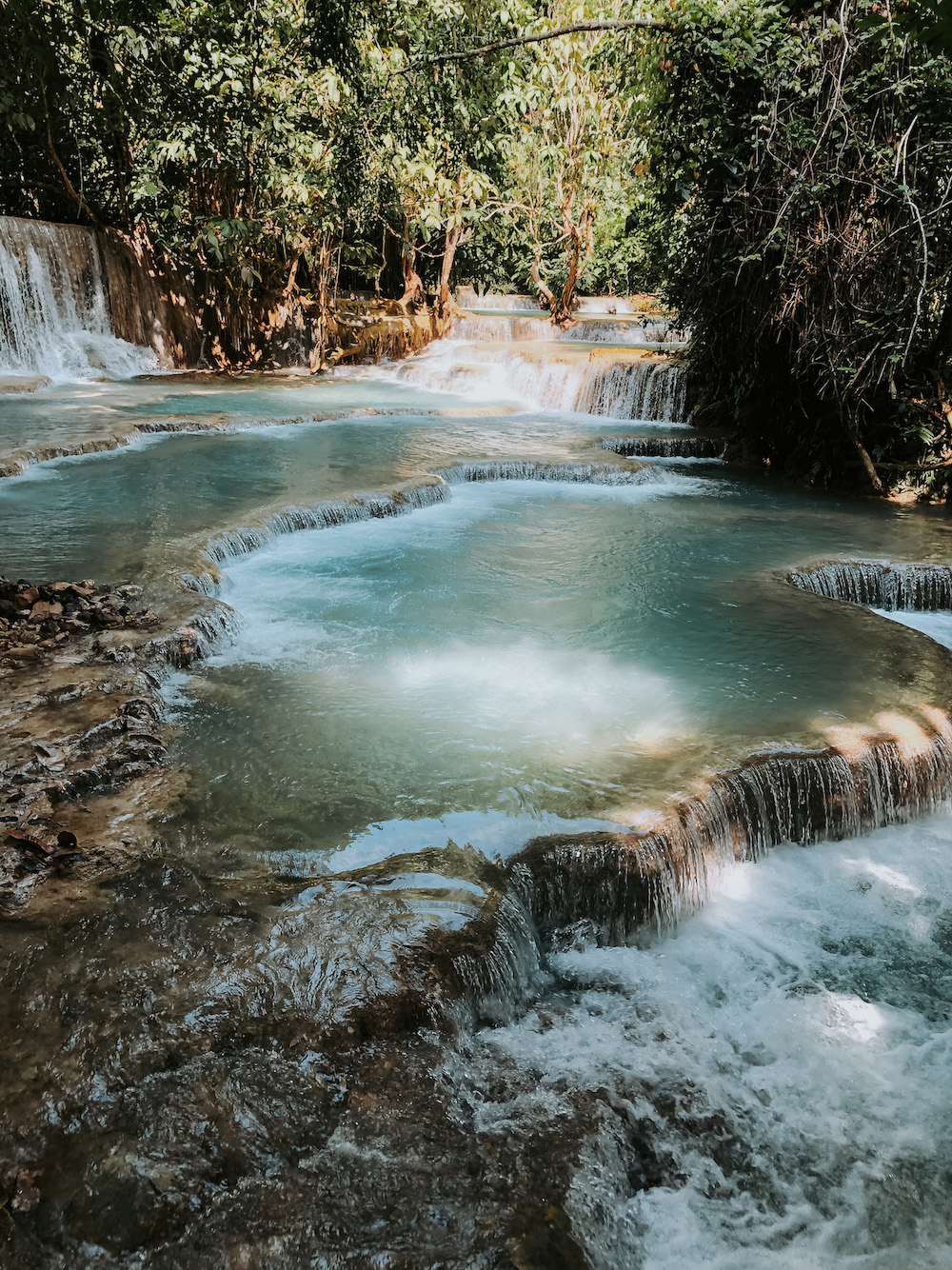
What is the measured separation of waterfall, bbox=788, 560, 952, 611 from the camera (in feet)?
21.1

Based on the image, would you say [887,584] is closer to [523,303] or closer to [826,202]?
[826,202]

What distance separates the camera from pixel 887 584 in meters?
6.50

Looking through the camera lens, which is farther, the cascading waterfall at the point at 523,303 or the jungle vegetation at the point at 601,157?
the cascading waterfall at the point at 523,303

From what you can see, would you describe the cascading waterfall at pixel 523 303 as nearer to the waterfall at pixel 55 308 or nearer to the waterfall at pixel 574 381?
the waterfall at pixel 574 381

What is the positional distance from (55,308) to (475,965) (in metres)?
15.0

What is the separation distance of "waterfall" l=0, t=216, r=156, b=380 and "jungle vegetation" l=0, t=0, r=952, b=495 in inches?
45.1

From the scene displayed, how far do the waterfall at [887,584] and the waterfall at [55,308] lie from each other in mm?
12762

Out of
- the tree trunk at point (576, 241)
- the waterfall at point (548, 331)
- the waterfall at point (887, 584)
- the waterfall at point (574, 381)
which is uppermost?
the tree trunk at point (576, 241)

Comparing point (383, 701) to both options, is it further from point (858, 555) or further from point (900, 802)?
point (858, 555)

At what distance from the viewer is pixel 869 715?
168 inches

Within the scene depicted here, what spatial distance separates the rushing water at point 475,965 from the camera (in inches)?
79.6

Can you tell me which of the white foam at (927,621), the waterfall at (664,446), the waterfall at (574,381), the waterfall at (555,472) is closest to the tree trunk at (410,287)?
the waterfall at (574,381)

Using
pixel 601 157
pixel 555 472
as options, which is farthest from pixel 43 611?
pixel 601 157

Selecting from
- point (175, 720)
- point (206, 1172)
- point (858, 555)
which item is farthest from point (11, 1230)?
point (858, 555)
